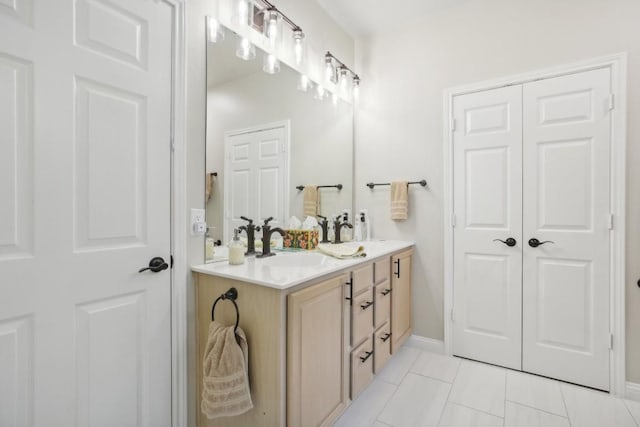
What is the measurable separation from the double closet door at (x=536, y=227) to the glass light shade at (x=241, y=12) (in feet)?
5.57

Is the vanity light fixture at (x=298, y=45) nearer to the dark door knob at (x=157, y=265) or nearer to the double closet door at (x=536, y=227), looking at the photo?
the double closet door at (x=536, y=227)

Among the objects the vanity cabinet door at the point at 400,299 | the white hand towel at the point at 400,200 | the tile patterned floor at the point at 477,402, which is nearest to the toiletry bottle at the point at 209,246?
the tile patterned floor at the point at 477,402

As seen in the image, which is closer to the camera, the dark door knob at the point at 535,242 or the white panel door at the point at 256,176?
the white panel door at the point at 256,176

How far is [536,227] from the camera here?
2279mm

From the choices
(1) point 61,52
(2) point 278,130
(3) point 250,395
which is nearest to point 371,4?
(2) point 278,130

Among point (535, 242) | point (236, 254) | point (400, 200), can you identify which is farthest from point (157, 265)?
point (535, 242)

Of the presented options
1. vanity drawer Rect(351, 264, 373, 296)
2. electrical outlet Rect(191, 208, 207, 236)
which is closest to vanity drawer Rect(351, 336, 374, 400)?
vanity drawer Rect(351, 264, 373, 296)

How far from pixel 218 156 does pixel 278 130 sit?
→ 0.61 metres

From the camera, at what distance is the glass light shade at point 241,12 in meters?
1.79

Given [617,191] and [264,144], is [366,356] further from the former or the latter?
[617,191]

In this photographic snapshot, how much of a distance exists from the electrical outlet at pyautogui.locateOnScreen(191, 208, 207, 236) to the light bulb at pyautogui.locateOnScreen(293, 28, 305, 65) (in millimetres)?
1302

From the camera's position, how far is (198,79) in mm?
1634

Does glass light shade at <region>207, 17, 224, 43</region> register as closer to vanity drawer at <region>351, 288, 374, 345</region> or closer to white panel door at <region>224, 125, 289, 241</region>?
white panel door at <region>224, 125, 289, 241</region>

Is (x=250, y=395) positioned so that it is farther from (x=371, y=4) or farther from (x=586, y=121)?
(x=371, y=4)
